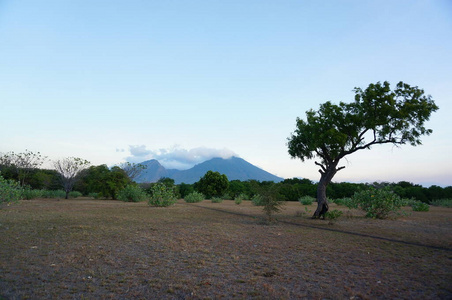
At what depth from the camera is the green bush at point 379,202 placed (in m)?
15.0

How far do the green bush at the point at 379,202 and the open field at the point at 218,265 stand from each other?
5.14 m

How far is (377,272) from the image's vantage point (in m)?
5.58

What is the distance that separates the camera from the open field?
4.46 metres

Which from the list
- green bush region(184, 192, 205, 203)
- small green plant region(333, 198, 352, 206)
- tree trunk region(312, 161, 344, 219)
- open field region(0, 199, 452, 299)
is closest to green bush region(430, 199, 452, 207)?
small green plant region(333, 198, 352, 206)

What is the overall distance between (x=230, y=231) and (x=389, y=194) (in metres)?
10.2

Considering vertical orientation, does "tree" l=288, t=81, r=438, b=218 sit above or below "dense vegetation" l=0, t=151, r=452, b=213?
above

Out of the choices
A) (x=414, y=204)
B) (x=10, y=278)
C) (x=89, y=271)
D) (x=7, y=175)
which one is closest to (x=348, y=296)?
(x=89, y=271)

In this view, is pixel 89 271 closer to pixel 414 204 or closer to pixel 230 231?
pixel 230 231

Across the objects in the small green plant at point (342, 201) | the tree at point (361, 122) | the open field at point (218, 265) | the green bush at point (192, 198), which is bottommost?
the green bush at point (192, 198)

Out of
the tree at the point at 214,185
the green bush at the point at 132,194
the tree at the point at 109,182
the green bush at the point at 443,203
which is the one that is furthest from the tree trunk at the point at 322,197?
the tree at the point at 214,185

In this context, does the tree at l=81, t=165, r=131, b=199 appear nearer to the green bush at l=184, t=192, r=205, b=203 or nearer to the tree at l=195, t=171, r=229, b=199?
the green bush at l=184, t=192, r=205, b=203

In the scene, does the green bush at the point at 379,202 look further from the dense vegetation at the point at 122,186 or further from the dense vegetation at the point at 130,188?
the dense vegetation at the point at 122,186

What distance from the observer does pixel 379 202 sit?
15.1 meters

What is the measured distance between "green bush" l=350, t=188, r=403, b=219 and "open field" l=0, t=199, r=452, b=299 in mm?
5144
